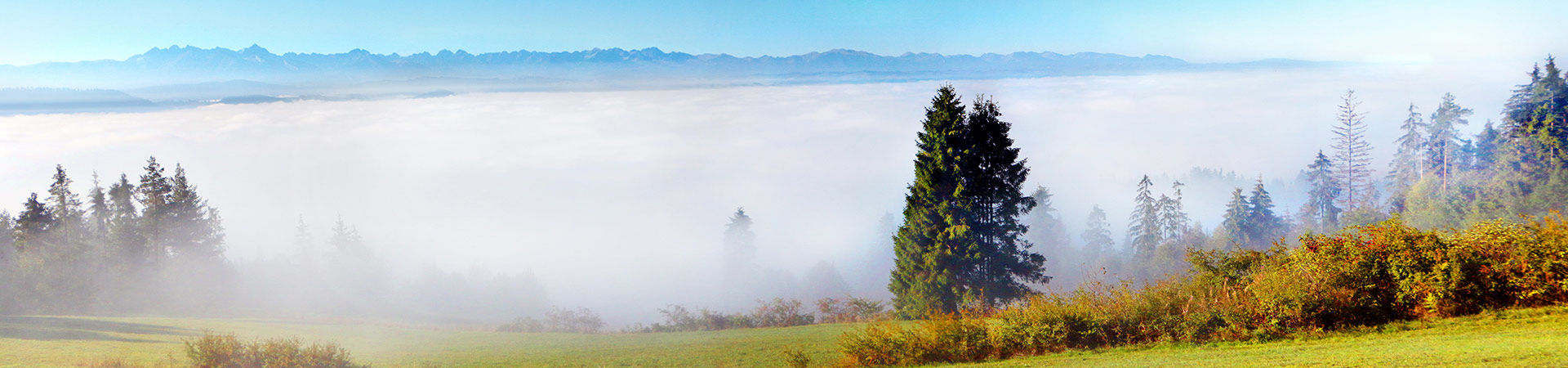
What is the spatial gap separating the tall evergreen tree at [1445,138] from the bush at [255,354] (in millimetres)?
86842

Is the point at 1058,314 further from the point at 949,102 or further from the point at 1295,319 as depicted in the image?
the point at 949,102

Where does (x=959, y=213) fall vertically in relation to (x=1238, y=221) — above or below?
above

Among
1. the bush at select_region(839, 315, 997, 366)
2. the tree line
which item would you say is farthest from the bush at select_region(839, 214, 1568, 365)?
the tree line

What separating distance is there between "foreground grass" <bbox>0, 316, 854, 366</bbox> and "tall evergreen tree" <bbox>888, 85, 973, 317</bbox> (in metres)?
4.07

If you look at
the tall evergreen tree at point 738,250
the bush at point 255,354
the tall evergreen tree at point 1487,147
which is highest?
the tall evergreen tree at point 1487,147

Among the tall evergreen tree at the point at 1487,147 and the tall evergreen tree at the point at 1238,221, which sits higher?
the tall evergreen tree at the point at 1487,147

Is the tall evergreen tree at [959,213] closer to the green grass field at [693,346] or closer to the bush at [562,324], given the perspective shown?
the green grass field at [693,346]

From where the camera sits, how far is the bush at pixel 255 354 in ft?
54.3

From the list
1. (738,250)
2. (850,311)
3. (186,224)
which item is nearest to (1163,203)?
(738,250)

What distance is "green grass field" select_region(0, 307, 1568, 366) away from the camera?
383 inches

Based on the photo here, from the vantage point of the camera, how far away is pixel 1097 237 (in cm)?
10450

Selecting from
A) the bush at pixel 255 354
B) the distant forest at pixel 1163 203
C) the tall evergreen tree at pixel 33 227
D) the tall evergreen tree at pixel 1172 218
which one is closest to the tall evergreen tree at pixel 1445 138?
the distant forest at pixel 1163 203

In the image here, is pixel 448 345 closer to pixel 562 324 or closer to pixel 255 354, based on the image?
pixel 255 354

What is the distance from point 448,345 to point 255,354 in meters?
7.98
